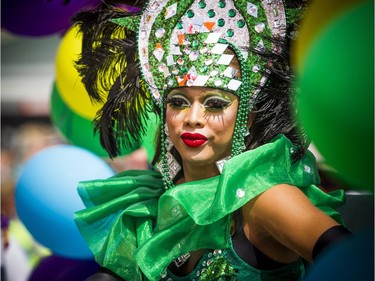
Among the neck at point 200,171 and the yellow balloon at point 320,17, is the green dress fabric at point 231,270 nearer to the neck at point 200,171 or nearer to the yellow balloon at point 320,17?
the neck at point 200,171

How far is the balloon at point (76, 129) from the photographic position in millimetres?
3508

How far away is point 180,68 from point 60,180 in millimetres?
911

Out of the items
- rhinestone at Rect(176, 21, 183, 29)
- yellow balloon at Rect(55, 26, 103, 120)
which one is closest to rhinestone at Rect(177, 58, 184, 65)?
rhinestone at Rect(176, 21, 183, 29)

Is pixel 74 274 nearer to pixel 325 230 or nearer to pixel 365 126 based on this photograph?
pixel 325 230

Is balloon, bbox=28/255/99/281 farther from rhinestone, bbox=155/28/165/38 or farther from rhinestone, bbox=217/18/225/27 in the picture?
rhinestone, bbox=217/18/225/27

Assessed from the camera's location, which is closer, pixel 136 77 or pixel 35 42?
pixel 136 77

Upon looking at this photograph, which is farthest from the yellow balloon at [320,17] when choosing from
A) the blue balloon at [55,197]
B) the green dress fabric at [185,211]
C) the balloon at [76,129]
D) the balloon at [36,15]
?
the balloon at [76,129]

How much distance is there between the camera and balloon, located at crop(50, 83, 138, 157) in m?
3.51

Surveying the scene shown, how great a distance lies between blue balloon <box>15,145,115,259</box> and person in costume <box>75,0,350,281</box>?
404 millimetres

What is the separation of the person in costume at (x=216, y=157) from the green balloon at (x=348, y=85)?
0.52 meters

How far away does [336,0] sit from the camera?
1.52m

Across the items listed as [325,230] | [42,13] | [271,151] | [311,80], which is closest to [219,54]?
[271,151]

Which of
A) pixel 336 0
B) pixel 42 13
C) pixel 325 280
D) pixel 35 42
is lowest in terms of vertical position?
pixel 35 42

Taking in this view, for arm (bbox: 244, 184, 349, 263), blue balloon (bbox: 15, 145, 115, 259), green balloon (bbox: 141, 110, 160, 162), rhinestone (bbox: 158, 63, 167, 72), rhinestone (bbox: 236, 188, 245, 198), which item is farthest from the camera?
blue balloon (bbox: 15, 145, 115, 259)
